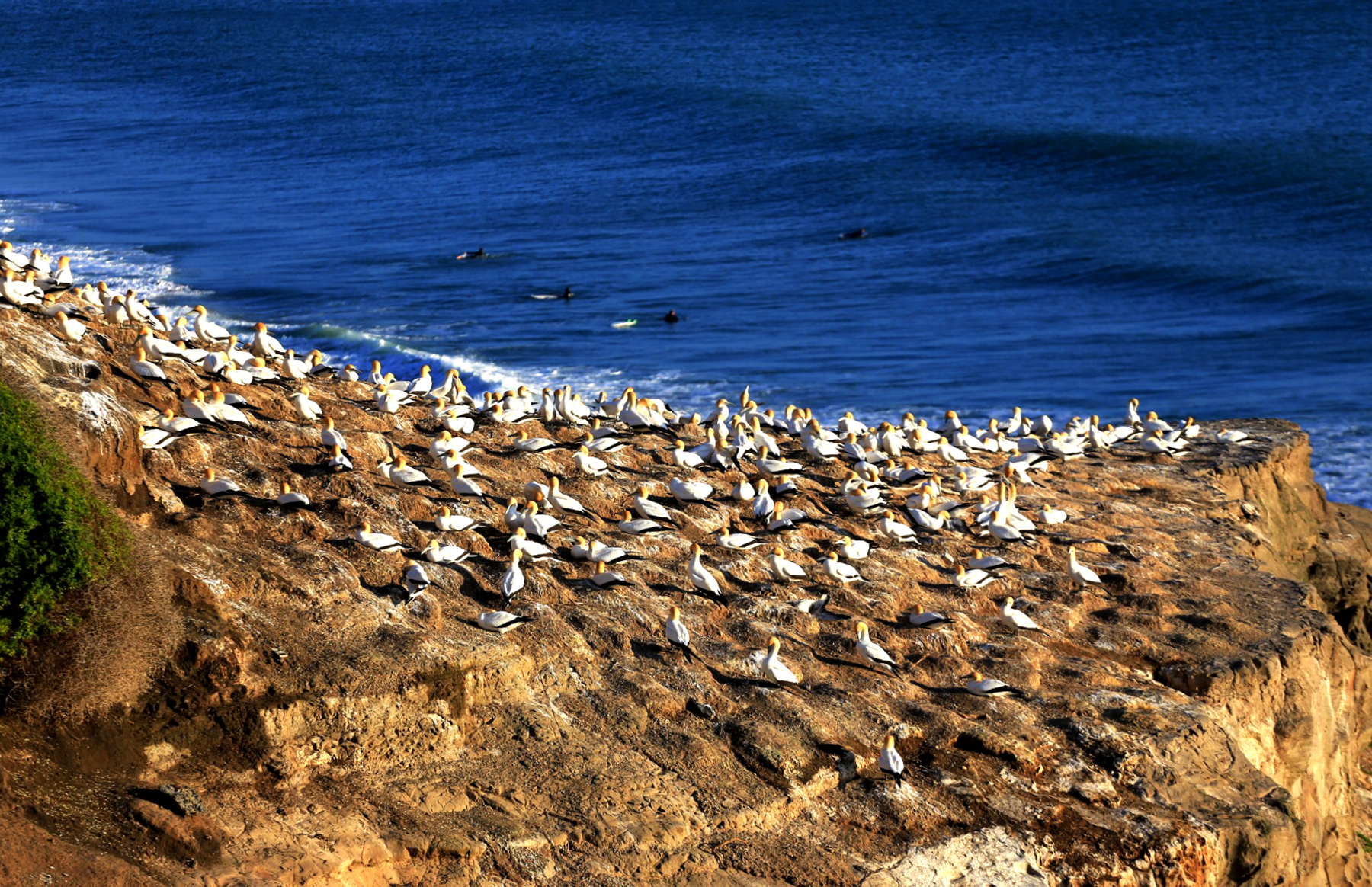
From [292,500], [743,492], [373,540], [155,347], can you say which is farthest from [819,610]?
[155,347]

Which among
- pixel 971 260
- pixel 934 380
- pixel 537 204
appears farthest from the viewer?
pixel 537 204

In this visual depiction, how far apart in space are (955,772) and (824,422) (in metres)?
21.2

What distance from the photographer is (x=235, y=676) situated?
33.1 feet

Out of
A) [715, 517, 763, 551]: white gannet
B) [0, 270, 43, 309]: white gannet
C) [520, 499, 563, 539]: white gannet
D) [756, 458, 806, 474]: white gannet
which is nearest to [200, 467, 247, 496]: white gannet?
[520, 499, 563, 539]: white gannet

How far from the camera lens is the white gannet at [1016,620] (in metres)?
14.7

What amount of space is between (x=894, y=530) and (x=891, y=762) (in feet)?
18.1

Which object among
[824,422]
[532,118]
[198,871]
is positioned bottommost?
[824,422]

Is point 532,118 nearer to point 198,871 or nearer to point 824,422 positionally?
point 824,422

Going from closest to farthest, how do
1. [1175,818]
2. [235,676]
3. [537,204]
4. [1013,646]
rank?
[235,676] → [1175,818] → [1013,646] → [537,204]

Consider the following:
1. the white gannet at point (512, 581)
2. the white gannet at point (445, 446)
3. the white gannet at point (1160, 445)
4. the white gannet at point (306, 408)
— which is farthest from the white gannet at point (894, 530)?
the white gannet at point (1160, 445)

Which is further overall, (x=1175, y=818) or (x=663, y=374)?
(x=663, y=374)

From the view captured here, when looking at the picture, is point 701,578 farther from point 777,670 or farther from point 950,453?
point 950,453

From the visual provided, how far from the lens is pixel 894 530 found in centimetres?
1650

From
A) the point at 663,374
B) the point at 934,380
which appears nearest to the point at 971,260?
the point at 934,380
